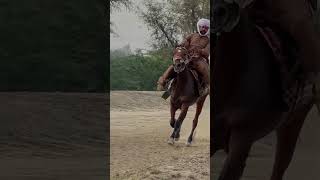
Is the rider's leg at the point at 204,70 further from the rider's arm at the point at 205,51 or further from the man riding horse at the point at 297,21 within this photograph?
the man riding horse at the point at 297,21

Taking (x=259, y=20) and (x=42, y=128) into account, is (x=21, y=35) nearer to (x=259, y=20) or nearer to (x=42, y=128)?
(x=42, y=128)

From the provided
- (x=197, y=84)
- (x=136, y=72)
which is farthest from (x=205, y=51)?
(x=136, y=72)

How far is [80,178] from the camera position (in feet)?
18.0

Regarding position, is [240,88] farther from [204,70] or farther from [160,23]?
[160,23]

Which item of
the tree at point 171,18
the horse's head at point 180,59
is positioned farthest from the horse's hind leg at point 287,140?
the tree at point 171,18

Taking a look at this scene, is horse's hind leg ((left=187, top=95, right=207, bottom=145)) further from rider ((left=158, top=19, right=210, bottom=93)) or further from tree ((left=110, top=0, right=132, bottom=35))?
tree ((left=110, top=0, right=132, bottom=35))

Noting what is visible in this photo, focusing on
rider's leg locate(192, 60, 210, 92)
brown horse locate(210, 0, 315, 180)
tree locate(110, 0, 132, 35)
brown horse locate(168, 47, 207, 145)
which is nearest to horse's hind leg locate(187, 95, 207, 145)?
brown horse locate(168, 47, 207, 145)

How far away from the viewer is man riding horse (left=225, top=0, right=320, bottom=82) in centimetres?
449

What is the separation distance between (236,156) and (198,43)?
1.06 metres

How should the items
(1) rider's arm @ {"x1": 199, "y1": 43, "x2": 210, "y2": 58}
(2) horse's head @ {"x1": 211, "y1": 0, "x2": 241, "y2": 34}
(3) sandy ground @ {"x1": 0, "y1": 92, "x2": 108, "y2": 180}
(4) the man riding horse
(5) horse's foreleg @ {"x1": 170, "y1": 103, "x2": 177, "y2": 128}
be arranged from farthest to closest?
(3) sandy ground @ {"x1": 0, "y1": 92, "x2": 108, "y2": 180} → (5) horse's foreleg @ {"x1": 170, "y1": 103, "x2": 177, "y2": 128} → (1) rider's arm @ {"x1": 199, "y1": 43, "x2": 210, "y2": 58} → (4) the man riding horse → (2) horse's head @ {"x1": 211, "y1": 0, "x2": 241, "y2": 34}

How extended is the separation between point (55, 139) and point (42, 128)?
0.18 meters

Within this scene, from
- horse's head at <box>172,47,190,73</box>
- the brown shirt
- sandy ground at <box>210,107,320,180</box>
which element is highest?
the brown shirt

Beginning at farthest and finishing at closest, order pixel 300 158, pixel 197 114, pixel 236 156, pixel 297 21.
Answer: pixel 300 158, pixel 197 114, pixel 297 21, pixel 236 156

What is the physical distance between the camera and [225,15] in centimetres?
446
